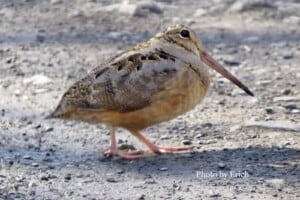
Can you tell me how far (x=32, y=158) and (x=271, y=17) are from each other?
4.85 m

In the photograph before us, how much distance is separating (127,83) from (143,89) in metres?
0.12

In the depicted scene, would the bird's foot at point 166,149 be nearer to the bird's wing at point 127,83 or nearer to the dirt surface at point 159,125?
the dirt surface at point 159,125

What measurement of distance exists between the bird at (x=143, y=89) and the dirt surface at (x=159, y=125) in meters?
0.30

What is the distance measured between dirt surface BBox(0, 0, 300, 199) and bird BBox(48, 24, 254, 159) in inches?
11.6

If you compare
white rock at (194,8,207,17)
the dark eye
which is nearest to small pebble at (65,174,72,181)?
the dark eye

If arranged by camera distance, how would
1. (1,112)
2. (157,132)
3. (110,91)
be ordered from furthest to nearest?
(1,112), (157,132), (110,91)

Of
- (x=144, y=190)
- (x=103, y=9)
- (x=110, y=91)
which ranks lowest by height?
(x=144, y=190)

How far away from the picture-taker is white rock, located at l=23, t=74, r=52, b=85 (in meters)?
9.30

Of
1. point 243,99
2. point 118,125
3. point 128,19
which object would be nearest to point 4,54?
point 128,19

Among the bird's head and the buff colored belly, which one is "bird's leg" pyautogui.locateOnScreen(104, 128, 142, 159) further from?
the bird's head

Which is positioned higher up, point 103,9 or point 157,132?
point 103,9

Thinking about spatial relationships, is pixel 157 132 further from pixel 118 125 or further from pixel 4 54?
pixel 4 54

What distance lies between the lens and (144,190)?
649 cm

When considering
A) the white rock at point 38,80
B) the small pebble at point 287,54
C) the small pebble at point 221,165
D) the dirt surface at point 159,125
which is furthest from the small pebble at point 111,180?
the small pebble at point 287,54
